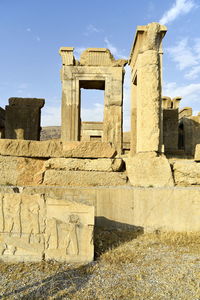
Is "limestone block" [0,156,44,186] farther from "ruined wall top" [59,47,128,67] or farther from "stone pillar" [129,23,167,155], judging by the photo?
"ruined wall top" [59,47,128,67]

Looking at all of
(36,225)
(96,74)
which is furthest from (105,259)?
(96,74)

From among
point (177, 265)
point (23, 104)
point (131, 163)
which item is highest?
point (23, 104)

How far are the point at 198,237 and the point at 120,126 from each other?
554 centimetres

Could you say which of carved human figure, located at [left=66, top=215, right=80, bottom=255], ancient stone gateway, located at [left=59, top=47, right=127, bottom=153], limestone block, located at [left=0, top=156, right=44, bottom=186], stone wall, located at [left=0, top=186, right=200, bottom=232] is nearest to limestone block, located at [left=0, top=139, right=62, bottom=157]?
limestone block, located at [left=0, top=156, right=44, bottom=186]

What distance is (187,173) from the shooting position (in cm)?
431

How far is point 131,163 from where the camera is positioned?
14.7 ft

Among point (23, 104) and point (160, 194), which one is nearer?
point (160, 194)

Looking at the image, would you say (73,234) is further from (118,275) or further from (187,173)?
(187,173)

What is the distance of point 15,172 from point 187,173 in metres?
3.26

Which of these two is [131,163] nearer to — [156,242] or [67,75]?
[156,242]

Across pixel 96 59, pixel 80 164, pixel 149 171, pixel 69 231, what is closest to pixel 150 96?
pixel 149 171

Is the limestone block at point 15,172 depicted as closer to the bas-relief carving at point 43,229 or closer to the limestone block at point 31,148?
the limestone block at point 31,148

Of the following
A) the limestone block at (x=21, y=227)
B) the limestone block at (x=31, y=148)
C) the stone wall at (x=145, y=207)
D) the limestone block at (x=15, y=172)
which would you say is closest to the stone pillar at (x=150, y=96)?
the stone wall at (x=145, y=207)

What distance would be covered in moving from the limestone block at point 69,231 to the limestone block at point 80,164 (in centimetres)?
156
